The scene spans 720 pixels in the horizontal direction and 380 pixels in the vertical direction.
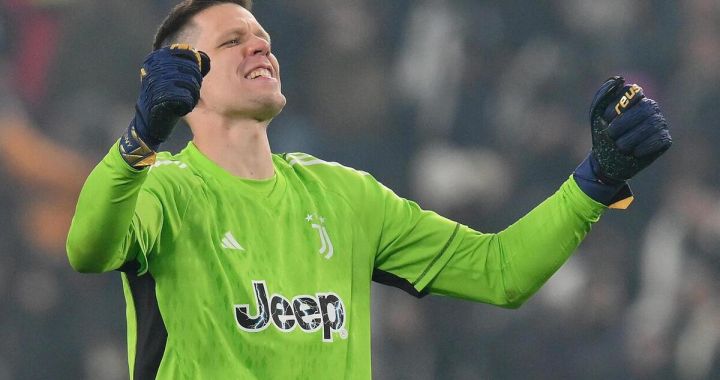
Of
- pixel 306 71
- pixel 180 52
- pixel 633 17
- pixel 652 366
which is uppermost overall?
pixel 633 17

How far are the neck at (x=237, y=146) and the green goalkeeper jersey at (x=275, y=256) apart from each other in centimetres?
3

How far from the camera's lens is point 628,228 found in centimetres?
554

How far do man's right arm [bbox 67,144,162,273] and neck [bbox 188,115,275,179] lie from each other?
528mm

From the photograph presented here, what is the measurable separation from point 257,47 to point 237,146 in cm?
29

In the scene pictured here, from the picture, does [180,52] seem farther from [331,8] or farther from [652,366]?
[652,366]

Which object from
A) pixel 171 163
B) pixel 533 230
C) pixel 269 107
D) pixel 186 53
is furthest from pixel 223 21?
pixel 533 230

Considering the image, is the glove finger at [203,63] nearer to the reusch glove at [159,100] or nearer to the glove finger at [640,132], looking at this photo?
the reusch glove at [159,100]

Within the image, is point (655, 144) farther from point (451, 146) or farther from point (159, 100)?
point (451, 146)

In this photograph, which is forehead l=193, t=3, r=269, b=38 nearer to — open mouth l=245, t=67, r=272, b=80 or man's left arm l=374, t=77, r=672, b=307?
open mouth l=245, t=67, r=272, b=80

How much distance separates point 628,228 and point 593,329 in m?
0.52

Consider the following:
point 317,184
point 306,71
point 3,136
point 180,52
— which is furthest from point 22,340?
point 180,52

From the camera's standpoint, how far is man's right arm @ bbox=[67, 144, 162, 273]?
2514mm

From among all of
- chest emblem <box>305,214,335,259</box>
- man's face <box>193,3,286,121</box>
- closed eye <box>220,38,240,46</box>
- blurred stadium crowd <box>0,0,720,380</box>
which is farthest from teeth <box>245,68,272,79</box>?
blurred stadium crowd <box>0,0,720,380</box>

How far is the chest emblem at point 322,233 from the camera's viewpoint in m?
3.08
